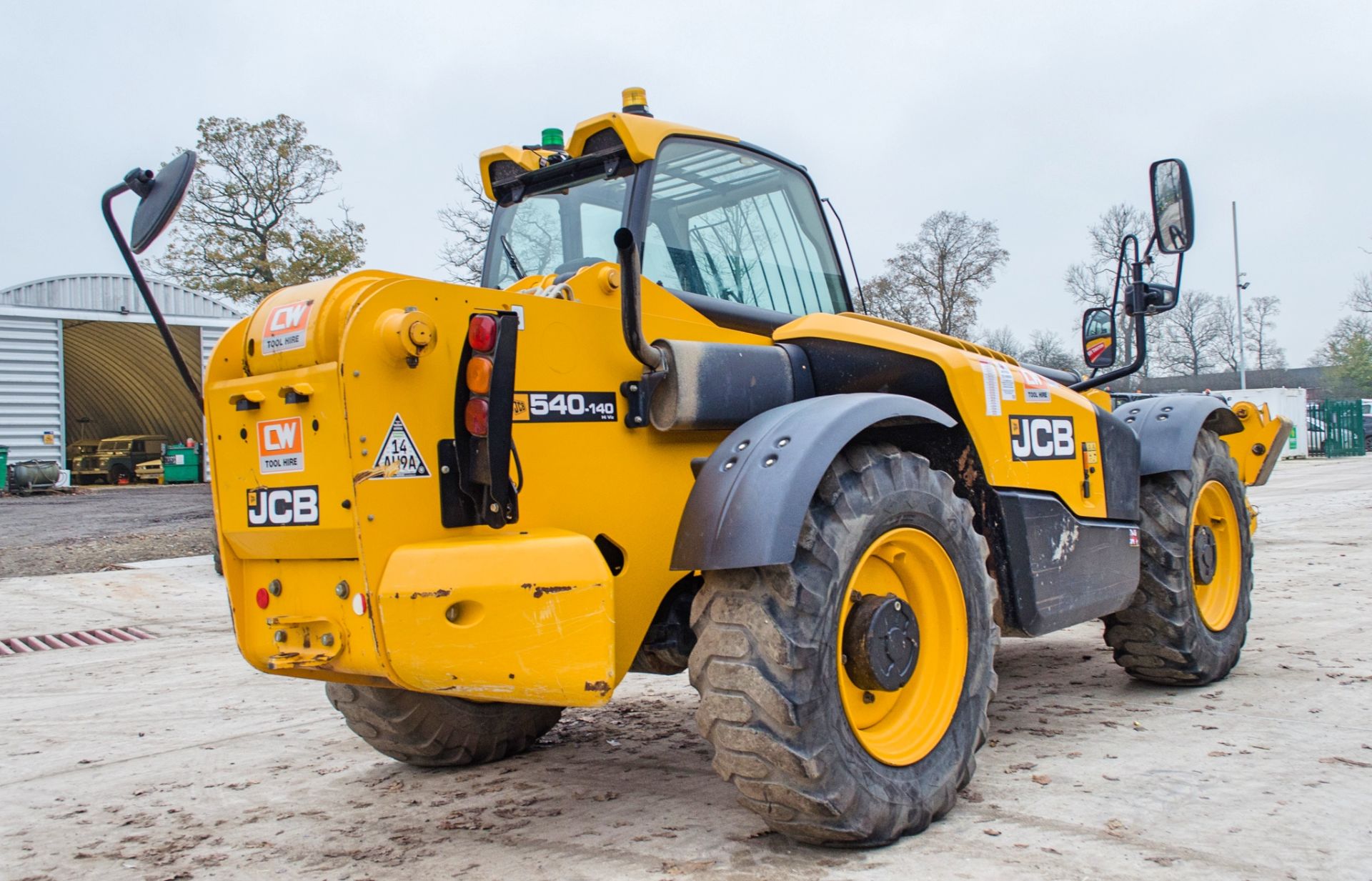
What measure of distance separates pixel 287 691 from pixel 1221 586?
15.9 ft

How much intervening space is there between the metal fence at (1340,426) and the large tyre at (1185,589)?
3308 centimetres

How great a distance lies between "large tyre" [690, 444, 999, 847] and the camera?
10.1 feet

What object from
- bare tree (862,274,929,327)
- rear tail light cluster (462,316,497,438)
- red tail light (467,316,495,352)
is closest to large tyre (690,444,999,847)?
rear tail light cluster (462,316,497,438)

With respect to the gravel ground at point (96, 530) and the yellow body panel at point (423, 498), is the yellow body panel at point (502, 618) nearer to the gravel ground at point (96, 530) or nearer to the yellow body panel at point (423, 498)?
the yellow body panel at point (423, 498)

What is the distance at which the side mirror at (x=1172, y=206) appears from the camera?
448 cm

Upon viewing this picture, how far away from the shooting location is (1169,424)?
211 inches

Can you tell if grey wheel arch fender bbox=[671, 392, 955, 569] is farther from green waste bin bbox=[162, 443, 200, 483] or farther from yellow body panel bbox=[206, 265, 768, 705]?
green waste bin bbox=[162, 443, 200, 483]

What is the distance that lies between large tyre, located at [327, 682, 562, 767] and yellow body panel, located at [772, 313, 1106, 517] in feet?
5.94

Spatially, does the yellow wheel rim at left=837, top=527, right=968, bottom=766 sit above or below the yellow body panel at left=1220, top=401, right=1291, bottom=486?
below

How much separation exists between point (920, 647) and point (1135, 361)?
1676mm

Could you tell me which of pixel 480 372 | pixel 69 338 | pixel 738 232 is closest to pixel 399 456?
pixel 480 372

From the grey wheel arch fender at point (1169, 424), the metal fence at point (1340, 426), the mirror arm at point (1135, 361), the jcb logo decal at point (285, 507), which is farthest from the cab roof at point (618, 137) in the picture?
the metal fence at point (1340, 426)

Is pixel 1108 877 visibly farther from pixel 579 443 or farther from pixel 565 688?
pixel 579 443

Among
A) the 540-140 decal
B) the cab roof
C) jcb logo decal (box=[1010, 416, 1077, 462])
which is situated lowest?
jcb logo decal (box=[1010, 416, 1077, 462])
